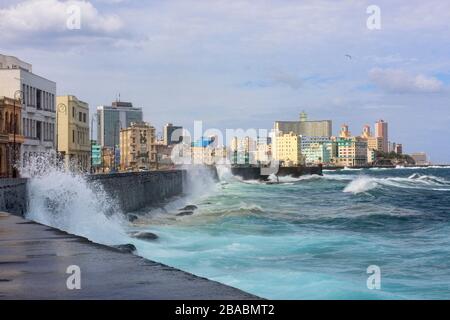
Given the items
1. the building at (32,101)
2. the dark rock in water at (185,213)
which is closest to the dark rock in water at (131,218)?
the dark rock in water at (185,213)

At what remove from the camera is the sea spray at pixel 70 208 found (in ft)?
73.5

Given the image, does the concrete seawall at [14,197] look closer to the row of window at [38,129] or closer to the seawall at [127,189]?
the seawall at [127,189]

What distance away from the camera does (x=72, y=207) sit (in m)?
25.7

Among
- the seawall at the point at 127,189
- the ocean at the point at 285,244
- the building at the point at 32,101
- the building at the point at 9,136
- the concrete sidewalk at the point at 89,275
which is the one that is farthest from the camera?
the building at the point at 32,101

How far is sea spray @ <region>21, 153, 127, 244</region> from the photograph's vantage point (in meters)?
22.4

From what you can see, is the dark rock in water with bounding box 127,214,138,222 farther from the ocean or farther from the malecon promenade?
the malecon promenade

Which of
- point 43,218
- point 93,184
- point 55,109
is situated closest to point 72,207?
point 43,218

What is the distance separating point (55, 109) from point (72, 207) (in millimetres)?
38284

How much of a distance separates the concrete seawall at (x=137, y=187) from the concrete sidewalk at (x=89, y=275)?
21679 mm

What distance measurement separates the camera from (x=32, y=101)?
183ft

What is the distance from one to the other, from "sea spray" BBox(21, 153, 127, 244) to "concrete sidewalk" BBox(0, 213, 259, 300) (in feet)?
35.5
